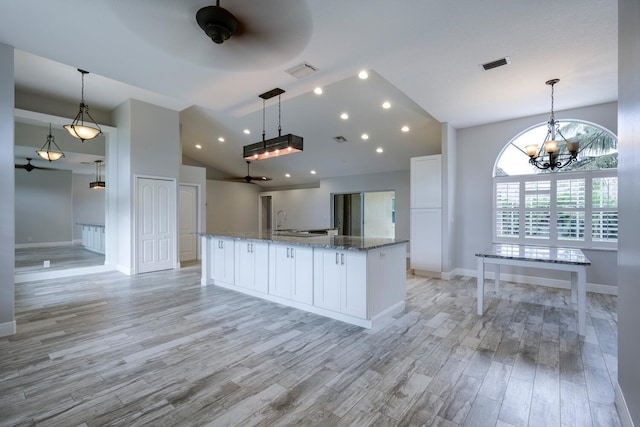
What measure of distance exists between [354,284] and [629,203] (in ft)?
7.29

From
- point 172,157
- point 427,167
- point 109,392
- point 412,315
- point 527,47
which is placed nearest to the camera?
point 109,392

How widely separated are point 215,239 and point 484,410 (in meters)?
4.26

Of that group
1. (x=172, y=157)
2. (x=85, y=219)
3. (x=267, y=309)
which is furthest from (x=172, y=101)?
(x=267, y=309)

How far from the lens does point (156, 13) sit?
5.65 feet

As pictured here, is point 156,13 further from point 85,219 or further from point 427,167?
point 85,219

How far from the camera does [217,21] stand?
5.51 ft

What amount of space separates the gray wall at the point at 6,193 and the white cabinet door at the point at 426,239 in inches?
224

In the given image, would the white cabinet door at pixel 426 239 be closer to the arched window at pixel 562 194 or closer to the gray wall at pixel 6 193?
the arched window at pixel 562 194

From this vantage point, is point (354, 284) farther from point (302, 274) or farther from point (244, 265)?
point (244, 265)

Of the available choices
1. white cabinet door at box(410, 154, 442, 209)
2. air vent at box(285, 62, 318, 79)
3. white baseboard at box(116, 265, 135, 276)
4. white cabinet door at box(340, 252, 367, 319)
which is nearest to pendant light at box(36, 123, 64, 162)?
white baseboard at box(116, 265, 135, 276)

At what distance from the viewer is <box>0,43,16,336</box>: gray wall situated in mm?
2920

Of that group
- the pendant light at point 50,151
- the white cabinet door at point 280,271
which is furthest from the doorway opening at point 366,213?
the pendant light at point 50,151

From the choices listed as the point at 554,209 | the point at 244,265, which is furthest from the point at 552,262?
the point at 244,265

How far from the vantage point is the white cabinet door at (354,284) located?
10.2ft
